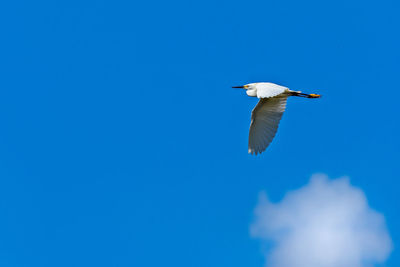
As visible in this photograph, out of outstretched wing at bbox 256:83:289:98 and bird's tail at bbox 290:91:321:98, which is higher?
bird's tail at bbox 290:91:321:98

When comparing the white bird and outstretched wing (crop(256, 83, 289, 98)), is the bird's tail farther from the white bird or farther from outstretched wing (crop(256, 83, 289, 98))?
outstretched wing (crop(256, 83, 289, 98))

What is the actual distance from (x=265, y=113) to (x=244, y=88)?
174 cm

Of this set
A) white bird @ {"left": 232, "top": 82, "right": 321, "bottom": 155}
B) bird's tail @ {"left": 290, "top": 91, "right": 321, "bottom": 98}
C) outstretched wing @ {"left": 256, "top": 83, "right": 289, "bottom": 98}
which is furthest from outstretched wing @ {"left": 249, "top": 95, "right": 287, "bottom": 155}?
outstretched wing @ {"left": 256, "top": 83, "right": 289, "bottom": 98}

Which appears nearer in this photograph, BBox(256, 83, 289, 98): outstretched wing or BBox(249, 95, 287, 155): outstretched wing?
BBox(256, 83, 289, 98): outstretched wing

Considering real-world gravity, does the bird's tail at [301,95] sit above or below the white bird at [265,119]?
above

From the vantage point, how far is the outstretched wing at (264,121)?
18.3 m

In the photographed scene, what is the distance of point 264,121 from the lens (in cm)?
1847

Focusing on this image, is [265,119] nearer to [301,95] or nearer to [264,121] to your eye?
[264,121]

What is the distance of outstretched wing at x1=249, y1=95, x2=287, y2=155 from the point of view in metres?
18.3

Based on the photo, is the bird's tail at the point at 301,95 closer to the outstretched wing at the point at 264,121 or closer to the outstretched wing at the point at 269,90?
the outstretched wing at the point at 264,121

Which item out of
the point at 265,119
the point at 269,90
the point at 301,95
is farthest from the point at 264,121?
the point at 269,90

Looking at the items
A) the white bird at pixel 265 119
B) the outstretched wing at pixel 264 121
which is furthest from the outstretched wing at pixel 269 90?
the outstretched wing at pixel 264 121

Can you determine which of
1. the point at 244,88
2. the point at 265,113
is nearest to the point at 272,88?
the point at 265,113

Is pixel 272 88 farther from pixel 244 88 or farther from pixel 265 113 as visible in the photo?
pixel 244 88
